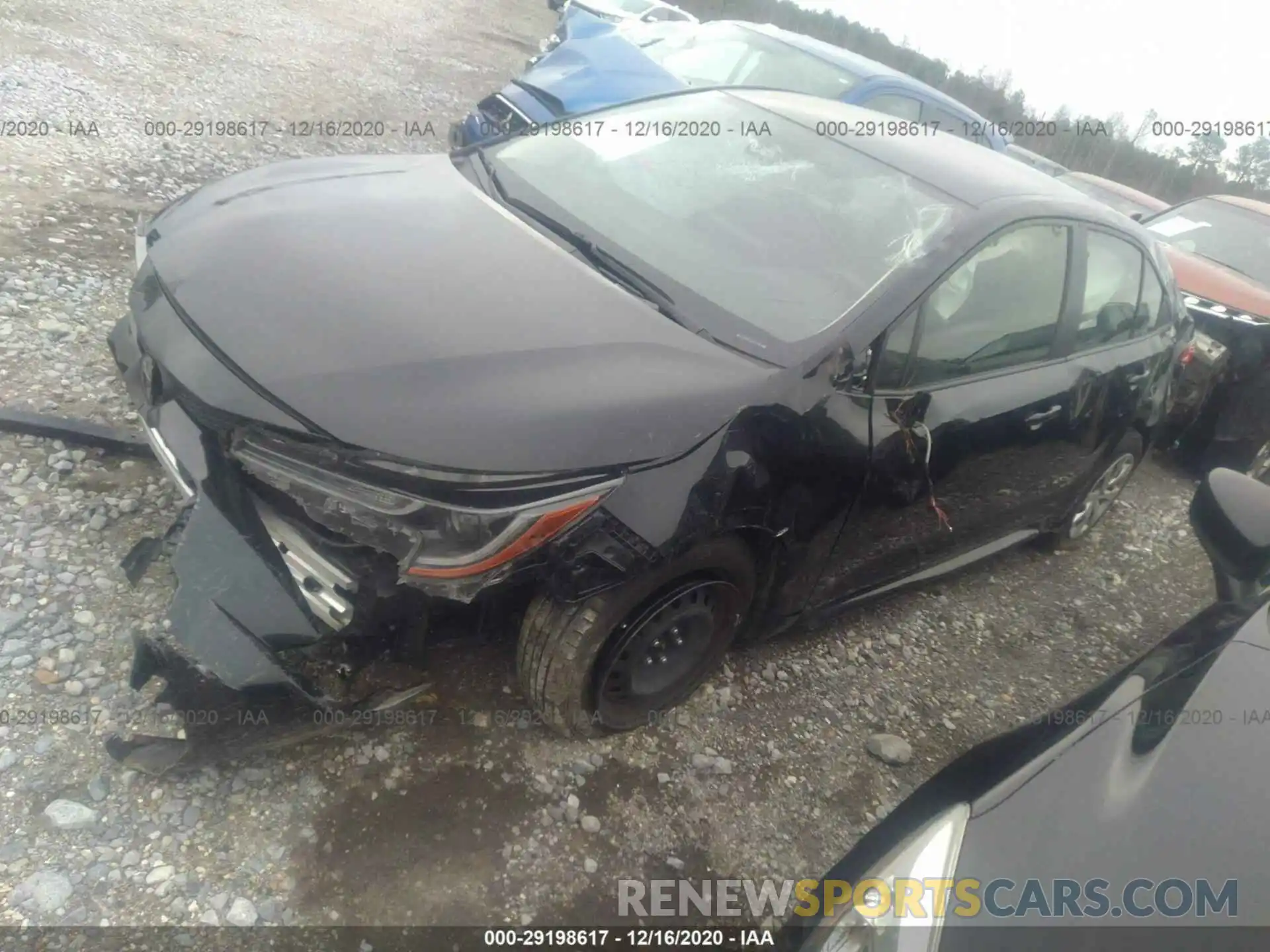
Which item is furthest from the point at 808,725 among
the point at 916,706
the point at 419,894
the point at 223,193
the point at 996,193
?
the point at 223,193

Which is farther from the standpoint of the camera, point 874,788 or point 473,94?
point 473,94

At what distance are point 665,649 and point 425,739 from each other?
0.73 m

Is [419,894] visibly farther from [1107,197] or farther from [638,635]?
[1107,197]

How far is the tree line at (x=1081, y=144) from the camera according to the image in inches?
628

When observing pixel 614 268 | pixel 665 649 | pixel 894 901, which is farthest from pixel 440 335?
pixel 894 901

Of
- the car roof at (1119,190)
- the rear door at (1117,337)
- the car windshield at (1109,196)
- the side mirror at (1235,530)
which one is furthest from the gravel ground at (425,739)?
the car roof at (1119,190)

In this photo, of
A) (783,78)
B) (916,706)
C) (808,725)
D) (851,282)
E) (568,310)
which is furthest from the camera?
(783,78)

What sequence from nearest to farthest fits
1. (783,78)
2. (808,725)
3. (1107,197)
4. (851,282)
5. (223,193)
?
(851,282) → (223,193) → (808,725) → (783,78) → (1107,197)

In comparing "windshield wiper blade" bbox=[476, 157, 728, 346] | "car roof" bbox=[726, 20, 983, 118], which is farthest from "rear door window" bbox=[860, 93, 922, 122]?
"windshield wiper blade" bbox=[476, 157, 728, 346]

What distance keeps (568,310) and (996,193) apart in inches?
58.8

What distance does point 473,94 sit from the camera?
30.1ft

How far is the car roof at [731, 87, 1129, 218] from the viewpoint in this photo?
8.65 feet

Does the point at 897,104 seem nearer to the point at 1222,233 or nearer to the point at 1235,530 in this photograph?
the point at 1222,233

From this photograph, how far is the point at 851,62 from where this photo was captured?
20.4 feet
